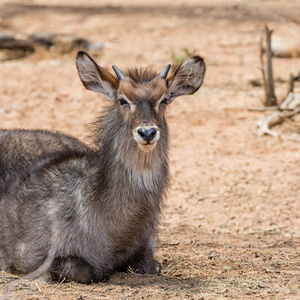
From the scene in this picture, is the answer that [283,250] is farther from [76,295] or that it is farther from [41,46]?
[41,46]

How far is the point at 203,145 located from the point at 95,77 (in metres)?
4.67

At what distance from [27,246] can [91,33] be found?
45.7 feet

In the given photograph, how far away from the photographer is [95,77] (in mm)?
6152

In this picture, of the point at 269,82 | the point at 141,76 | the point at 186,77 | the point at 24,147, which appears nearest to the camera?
the point at 141,76

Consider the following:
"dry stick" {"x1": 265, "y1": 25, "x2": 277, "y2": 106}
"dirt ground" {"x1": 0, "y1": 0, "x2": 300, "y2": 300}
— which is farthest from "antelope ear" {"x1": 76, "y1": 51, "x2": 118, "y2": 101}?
"dry stick" {"x1": 265, "y1": 25, "x2": 277, "y2": 106}

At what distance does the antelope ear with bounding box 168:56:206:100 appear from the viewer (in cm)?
619

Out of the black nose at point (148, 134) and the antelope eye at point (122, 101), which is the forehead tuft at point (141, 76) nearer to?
the antelope eye at point (122, 101)

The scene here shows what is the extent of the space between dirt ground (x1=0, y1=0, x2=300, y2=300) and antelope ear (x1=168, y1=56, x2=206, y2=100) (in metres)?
0.96

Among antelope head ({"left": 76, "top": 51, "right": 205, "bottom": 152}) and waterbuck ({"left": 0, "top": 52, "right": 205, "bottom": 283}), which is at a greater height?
antelope head ({"left": 76, "top": 51, "right": 205, "bottom": 152})

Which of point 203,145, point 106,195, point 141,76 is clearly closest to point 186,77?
point 141,76

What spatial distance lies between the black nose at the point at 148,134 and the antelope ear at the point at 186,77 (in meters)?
1.00

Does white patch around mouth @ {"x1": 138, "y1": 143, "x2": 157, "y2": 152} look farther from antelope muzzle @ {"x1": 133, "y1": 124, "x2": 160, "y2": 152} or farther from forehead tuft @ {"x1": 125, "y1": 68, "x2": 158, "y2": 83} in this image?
forehead tuft @ {"x1": 125, "y1": 68, "x2": 158, "y2": 83}

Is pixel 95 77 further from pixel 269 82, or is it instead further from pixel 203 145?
pixel 269 82

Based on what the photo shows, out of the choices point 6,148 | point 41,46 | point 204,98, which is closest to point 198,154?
point 204,98
